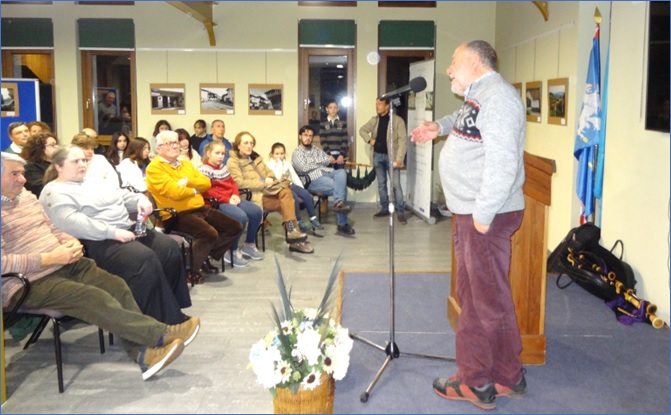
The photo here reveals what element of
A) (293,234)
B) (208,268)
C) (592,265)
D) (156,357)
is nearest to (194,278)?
(208,268)

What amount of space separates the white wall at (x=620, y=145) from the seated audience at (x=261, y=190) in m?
2.45

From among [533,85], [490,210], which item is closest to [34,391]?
[490,210]

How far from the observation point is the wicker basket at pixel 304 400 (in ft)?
8.45

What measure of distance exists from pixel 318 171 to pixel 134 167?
2.62 m

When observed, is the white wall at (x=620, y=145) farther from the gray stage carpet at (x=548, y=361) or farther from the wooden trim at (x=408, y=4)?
the wooden trim at (x=408, y=4)

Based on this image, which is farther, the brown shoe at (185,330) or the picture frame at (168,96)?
the picture frame at (168,96)

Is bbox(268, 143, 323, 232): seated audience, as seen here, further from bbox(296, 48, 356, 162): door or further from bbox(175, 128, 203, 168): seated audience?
bbox(296, 48, 356, 162): door

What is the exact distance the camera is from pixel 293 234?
6.14 m

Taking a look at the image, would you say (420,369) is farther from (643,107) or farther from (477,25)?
(477,25)

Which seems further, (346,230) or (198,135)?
(198,135)

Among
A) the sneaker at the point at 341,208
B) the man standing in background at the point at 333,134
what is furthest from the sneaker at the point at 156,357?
the man standing in background at the point at 333,134

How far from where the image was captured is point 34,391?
308 cm

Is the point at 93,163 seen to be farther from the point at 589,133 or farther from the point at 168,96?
the point at 168,96

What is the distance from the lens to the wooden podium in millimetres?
3160
